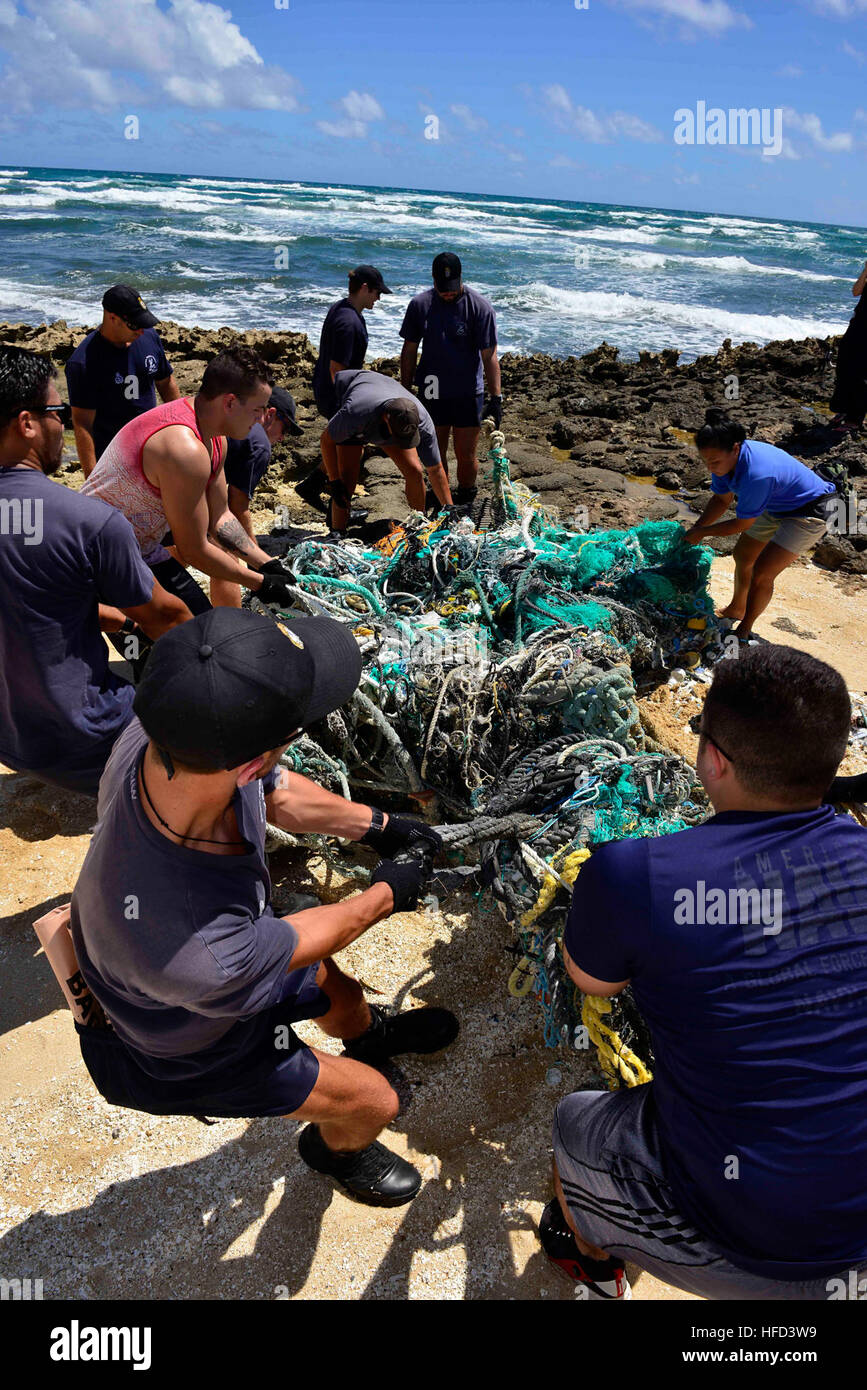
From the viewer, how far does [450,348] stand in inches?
224

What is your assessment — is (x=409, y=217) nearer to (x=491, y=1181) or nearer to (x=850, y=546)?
(x=850, y=546)

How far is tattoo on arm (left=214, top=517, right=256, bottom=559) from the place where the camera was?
3.70 m

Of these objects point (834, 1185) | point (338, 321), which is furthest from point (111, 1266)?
point (338, 321)

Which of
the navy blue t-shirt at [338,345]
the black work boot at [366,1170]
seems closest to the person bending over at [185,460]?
the black work boot at [366,1170]

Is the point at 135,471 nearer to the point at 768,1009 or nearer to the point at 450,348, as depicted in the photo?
the point at 768,1009

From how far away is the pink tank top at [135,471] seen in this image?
2982mm

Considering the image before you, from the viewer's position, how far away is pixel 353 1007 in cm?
234

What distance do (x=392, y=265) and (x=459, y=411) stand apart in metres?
20.5

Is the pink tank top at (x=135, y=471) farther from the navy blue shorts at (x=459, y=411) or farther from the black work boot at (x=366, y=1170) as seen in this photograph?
the navy blue shorts at (x=459, y=411)

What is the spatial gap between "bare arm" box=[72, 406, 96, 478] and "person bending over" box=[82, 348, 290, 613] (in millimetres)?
1492

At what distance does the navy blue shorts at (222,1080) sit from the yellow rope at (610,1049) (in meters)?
0.75

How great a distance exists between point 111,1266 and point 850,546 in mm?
6767

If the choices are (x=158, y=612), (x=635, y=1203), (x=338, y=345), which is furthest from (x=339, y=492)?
(x=635, y=1203)
